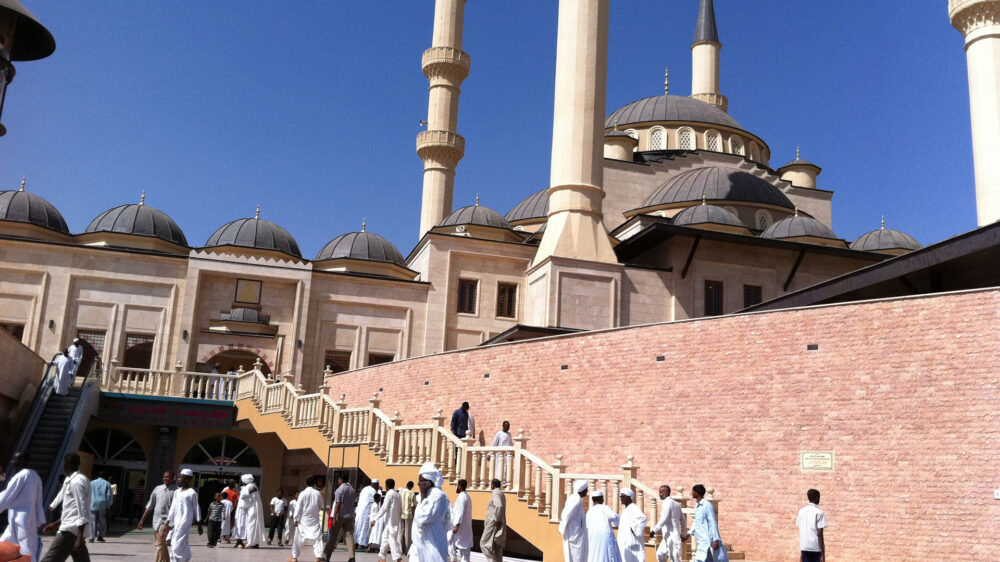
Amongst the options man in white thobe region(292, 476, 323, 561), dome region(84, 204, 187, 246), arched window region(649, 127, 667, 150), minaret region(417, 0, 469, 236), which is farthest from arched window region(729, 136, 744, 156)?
Result: man in white thobe region(292, 476, 323, 561)

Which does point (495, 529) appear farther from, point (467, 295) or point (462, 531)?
point (467, 295)

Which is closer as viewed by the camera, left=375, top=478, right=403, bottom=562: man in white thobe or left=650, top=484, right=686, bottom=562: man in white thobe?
left=650, top=484, right=686, bottom=562: man in white thobe

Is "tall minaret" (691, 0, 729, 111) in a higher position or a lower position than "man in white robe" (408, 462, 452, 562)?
higher

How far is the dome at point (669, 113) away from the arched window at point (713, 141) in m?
0.49

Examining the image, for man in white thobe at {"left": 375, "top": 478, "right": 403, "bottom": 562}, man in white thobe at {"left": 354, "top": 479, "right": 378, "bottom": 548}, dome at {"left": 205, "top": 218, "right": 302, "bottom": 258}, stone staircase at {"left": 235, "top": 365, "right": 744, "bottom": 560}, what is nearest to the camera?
stone staircase at {"left": 235, "top": 365, "right": 744, "bottom": 560}

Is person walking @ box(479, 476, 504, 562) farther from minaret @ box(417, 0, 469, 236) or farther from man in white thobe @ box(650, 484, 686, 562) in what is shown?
minaret @ box(417, 0, 469, 236)

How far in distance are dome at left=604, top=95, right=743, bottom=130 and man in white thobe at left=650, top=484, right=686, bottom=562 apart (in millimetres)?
28781

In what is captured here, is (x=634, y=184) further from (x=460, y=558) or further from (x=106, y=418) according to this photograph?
(x=460, y=558)

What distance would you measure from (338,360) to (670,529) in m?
17.4

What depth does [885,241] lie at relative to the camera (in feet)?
106

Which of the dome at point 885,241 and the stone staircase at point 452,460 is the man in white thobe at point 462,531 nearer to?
the stone staircase at point 452,460

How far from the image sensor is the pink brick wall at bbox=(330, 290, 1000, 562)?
Answer: 38.1 ft

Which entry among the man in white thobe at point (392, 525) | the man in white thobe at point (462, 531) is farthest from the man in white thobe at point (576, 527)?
the man in white thobe at point (392, 525)

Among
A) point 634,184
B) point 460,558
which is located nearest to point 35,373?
point 460,558
